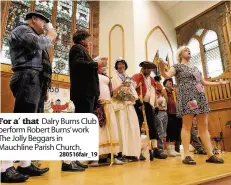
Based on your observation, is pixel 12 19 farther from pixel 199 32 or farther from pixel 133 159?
pixel 199 32

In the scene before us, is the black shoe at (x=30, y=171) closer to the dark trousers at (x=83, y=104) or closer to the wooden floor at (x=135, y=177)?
the wooden floor at (x=135, y=177)

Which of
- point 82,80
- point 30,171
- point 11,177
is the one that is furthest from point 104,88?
point 11,177

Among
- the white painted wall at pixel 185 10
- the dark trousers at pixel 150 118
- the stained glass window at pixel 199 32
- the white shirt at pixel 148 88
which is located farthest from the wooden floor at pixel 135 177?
the white painted wall at pixel 185 10

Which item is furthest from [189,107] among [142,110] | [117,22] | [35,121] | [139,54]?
[117,22]

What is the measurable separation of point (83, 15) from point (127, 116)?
4613 millimetres

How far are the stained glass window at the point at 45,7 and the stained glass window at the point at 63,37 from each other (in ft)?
0.72

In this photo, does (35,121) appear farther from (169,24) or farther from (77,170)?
(169,24)

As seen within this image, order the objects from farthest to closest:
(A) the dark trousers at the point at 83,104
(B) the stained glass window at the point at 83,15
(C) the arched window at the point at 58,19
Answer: (B) the stained glass window at the point at 83,15, (C) the arched window at the point at 58,19, (A) the dark trousers at the point at 83,104

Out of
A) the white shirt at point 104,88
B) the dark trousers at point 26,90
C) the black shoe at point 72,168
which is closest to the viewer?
the dark trousers at point 26,90

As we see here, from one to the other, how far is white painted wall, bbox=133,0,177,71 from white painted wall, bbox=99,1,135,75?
12 cm

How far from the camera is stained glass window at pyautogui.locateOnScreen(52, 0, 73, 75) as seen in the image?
17.1ft

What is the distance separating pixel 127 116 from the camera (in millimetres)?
2338

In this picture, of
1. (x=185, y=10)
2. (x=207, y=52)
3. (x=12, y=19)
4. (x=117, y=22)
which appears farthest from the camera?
(x=185, y=10)

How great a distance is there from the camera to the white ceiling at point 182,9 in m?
6.21
